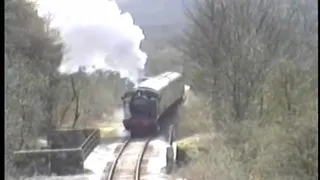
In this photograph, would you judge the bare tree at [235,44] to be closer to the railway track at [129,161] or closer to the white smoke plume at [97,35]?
the white smoke plume at [97,35]

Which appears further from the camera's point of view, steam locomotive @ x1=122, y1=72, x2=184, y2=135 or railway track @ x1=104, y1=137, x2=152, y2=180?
steam locomotive @ x1=122, y1=72, x2=184, y2=135

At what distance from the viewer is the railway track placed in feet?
9.82

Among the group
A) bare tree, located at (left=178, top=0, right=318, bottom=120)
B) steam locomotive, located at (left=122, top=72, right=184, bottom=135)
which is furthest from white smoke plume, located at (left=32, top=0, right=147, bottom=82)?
bare tree, located at (left=178, top=0, right=318, bottom=120)

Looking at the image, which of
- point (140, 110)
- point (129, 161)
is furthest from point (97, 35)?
point (129, 161)

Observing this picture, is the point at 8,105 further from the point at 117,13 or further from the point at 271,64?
the point at 271,64

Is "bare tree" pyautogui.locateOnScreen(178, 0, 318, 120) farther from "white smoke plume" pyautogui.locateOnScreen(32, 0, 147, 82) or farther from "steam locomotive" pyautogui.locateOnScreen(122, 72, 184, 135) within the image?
"white smoke plume" pyautogui.locateOnScreen(32, 0, 147, 82)

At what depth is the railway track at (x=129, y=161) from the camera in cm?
299

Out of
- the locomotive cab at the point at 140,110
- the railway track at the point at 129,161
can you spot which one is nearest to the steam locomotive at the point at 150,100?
the locomotive cab at the point at 140,110

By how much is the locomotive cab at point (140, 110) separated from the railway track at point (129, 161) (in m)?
0.11

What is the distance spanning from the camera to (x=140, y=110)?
3465mm

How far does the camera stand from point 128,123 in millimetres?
3135

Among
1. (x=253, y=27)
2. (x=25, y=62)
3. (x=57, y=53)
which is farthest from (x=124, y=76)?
(x=253, y=27)

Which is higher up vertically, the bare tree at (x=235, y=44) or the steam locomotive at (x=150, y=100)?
the bare tree at (x=235, y=44)

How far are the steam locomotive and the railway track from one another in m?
0.11
